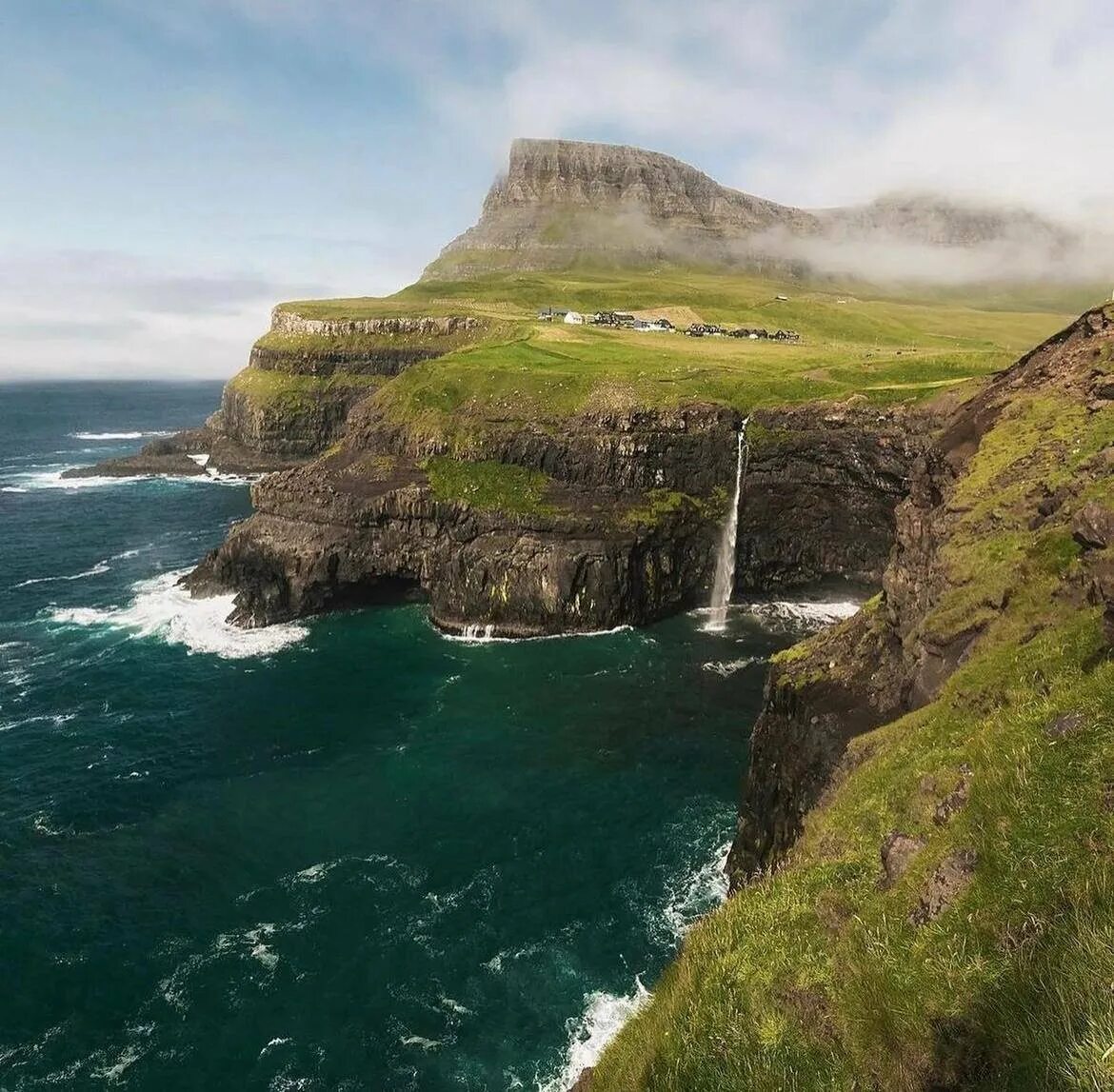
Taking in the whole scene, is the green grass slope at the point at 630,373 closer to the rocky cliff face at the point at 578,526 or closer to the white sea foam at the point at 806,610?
the rocky cliff face at the point at 578,526

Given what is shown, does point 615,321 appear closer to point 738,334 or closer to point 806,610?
point 738,334

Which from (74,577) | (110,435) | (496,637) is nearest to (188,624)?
(74,577)

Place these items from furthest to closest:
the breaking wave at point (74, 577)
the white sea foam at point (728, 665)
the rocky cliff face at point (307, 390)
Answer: the rocky cliff face at point (307, 390) → the breaking wave at point (74, 577) → the white sea foam at point (728, 665)

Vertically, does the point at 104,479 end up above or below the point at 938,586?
below

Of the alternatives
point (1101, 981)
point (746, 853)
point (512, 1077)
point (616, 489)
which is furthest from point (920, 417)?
point (1101, 981)

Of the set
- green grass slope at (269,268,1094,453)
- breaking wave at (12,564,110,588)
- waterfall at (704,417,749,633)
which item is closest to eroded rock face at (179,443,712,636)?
waterfall at (704,417,749,633)

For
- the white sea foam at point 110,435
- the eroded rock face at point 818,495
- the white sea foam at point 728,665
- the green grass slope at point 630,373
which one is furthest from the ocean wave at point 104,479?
the white sea foam at point 728,665
